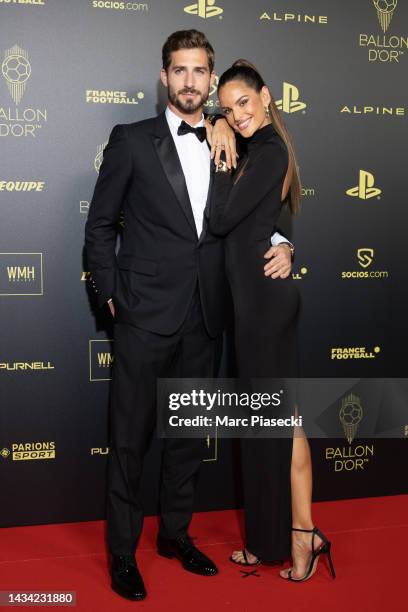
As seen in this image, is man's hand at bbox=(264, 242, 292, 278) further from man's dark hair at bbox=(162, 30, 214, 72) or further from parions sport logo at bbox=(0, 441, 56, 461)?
parions sport logo at bbox=(0, 441, 56, 461)

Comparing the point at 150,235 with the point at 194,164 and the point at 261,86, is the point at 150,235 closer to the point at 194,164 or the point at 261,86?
the point at 194,164

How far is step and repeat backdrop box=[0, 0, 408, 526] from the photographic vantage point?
304 cm

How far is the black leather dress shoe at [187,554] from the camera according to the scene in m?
2.73

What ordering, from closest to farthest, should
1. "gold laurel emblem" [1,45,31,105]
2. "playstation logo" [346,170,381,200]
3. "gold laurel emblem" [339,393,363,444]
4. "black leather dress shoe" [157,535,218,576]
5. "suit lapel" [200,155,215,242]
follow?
"suit lapel" [200,155,215,242] < "black leather dress shoe" [157,535,218,576] < "gold laurel emblem" [1,45,31,105] < "playstation logo" [346,170,381,200] < "gold laurel emblem" [339,393,363,444]

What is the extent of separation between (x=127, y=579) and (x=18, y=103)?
1.91 metres

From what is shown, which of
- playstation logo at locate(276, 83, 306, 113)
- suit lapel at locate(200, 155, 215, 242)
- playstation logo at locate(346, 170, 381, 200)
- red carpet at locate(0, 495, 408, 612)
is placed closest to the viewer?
red carpet at locate(0, 495, 408, 612)

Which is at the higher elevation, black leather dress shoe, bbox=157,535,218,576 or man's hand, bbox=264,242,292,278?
man's hand, bbox=264,242,292,278

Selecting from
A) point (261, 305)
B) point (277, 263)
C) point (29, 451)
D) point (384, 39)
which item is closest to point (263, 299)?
point (261, 305)

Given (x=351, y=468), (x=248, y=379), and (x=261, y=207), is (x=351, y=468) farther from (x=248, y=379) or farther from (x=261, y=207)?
(x=261, y=207)

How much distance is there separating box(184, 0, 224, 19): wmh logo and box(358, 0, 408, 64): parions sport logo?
693mm

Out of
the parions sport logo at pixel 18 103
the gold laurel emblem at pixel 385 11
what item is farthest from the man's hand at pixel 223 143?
the gold laurel emblem at pixel 385 11

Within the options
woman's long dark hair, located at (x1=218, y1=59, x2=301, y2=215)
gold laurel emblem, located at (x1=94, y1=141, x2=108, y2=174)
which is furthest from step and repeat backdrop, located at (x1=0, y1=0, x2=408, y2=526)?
woman's long dark hair, located at (x1=218, y1=59, x2=301, y2=215)

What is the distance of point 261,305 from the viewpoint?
2584 millimetres

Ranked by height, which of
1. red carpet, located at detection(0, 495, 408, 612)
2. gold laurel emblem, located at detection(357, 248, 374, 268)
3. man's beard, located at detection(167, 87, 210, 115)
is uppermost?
man's beard, located at detection(167, 87, 210, 115)
